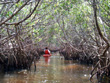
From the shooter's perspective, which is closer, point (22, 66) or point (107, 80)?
point (107, 80)

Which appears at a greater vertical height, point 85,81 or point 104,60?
point 104,60

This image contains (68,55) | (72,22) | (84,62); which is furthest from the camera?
(68,55)

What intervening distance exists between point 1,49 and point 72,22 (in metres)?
4.85

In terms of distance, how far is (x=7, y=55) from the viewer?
8219 mm

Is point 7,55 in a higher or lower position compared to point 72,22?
lower

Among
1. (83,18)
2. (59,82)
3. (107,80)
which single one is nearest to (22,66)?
(59,82)

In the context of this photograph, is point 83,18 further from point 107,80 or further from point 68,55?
point 68,55

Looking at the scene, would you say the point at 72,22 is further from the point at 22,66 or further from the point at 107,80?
the point at 107,80

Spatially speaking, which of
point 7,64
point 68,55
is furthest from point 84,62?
point 7,64

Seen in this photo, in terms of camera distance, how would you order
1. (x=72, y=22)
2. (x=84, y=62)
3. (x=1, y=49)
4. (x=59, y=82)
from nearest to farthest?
1. (x=59, y=82)
2. (x=1, y=49)
3. (x=72, y=22)
4. (x=84, y=62)

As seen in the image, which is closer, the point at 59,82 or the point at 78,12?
the point at 59,82

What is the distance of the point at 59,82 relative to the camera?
6.20 meters

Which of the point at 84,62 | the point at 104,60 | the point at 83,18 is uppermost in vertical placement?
the point at 83,18

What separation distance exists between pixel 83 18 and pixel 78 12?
1.64 feet
